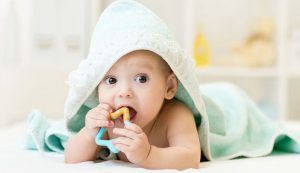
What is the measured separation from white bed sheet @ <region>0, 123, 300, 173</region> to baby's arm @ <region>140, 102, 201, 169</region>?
0.11ft

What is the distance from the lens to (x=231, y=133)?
4.61ft

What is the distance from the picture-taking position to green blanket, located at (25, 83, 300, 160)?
4.31ft

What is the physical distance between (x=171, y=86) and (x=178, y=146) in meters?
0.15

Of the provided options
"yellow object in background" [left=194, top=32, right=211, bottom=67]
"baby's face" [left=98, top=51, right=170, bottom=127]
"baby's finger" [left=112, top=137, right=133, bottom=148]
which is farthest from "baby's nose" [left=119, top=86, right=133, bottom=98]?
"yellow object in background" [left=194, top=32, right=211, bottom=67]

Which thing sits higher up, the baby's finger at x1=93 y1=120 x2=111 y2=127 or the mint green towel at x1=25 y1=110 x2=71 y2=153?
the baby's finger at x1=93 y1=120 x2=111 y2=127

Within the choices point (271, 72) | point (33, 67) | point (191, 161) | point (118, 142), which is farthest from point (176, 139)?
point (271, 72)

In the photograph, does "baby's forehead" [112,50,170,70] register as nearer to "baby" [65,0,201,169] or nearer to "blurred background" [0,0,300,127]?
"baby" [65,0,201,169]

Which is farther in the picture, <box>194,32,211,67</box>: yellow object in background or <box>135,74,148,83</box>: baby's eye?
<box>194,32,211,67</box>: yellow object in background

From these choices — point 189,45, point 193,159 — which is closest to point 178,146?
point 193,159

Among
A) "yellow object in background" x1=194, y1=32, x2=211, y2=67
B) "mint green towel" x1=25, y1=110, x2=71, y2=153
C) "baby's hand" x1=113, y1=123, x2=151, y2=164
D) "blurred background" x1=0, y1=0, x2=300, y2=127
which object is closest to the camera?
"baby's hand" x1=113, y1=123, x2=151, y2=164

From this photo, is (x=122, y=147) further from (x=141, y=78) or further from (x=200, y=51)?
(x=200, y=51)

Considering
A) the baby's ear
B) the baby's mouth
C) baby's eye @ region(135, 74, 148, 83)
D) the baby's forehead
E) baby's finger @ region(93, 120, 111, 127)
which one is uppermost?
the baby's forehead

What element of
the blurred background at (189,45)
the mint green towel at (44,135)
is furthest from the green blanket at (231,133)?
the blurred background at (189,45)

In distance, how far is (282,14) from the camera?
10.0 ft
